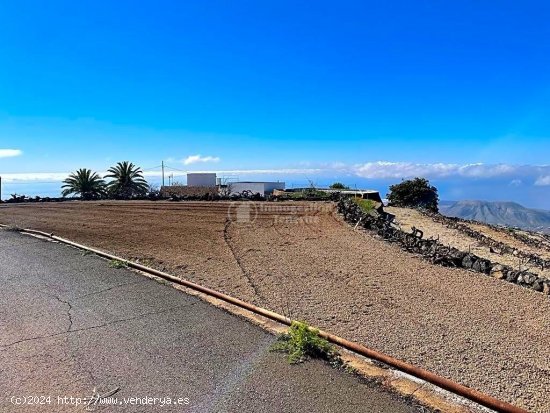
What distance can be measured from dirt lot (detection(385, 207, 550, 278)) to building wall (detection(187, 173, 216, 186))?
22341 millimetres

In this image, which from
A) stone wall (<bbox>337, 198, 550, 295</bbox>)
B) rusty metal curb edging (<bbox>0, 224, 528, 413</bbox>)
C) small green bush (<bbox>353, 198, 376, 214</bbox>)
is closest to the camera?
rusty metal curb edging (<bbox>0, 224, 528, 413</bbox>)

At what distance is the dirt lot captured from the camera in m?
9.37

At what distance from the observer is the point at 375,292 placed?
5422 millimetres

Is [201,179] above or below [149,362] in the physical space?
above

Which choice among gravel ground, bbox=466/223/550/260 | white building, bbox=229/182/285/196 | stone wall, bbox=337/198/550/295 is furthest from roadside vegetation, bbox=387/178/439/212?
stone wall, bbox=337/198/550/295

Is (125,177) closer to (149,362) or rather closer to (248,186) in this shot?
(248,186)

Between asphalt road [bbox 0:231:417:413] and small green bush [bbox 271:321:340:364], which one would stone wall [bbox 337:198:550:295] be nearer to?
small green bush [bbox 271:321:340:364]

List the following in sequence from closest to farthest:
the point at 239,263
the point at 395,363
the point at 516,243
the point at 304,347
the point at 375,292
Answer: the point at 395,363, the point at 304,347, the point at 375,292, the point at 239,263, the point at 516,243

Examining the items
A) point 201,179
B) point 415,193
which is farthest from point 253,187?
point 415,193

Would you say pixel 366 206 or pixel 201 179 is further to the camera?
pixel 201 179

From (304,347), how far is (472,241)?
11.1m

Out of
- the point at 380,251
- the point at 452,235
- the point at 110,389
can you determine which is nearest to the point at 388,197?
the point at 452,235

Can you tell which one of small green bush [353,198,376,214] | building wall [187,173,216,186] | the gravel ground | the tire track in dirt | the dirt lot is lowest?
the gravel ground

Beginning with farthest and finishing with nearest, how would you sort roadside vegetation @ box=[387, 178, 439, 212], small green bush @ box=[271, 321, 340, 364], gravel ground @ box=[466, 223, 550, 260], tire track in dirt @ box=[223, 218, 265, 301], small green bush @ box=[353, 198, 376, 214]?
roadside vegetation @ box=[387, 178, 439, 212] → small green bush @ box=[353, 198, 376, 214] → gravel ground @ box=[466, 223, 550, 260] → tire track in dirt @ box=[223, 218, 265, 301] → small green bush @ box=[271, 321, 340, 364]
